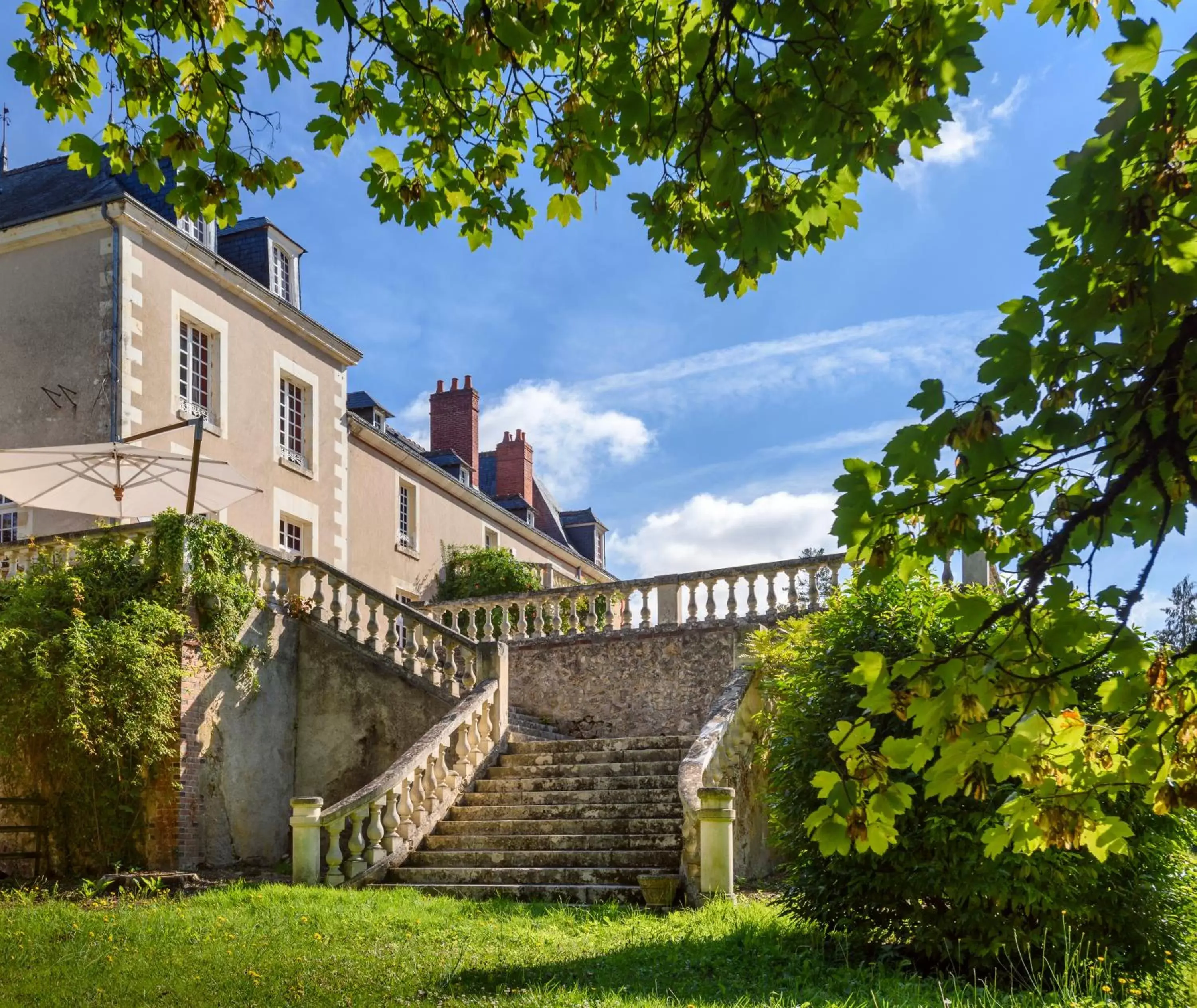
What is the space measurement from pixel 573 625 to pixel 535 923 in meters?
8.38

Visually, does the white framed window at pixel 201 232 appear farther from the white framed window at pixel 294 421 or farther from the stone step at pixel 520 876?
the stone step at pixel 520 876

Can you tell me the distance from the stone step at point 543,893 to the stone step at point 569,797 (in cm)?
160

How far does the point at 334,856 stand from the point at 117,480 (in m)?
4.72

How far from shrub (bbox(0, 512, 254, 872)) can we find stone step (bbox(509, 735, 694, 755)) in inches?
147

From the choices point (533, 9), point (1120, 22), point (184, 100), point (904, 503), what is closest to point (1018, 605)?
point (904, 503)

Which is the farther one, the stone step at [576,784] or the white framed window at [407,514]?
the white framed window at [407,514]

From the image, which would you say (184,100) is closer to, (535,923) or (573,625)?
(535,923)

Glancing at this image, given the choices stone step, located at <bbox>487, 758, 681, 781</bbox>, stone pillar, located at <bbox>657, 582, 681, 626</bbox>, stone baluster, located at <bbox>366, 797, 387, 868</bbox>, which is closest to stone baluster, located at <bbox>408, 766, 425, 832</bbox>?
stone baluster, located at <bbox>366, 797, 387, 868</bbox>

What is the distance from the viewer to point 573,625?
54.1ft

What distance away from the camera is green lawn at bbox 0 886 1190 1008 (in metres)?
5.91

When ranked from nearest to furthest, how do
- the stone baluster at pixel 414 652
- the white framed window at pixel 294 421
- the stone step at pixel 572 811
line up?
the stone step at pixel 572 811, the stone baluster at pixel 414 652, the white framed window at pixel 294 421

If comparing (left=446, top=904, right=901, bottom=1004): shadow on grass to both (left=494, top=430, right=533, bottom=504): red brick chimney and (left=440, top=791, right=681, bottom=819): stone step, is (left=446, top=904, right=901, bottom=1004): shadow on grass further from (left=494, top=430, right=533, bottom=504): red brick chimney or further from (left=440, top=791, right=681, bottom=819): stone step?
(left=494, top=430, right=533, bottom=504): red brick chimney

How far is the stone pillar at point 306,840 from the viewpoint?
10.1 m

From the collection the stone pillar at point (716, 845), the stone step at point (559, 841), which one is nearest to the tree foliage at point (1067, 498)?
the stone pillar at point (716, 845)
